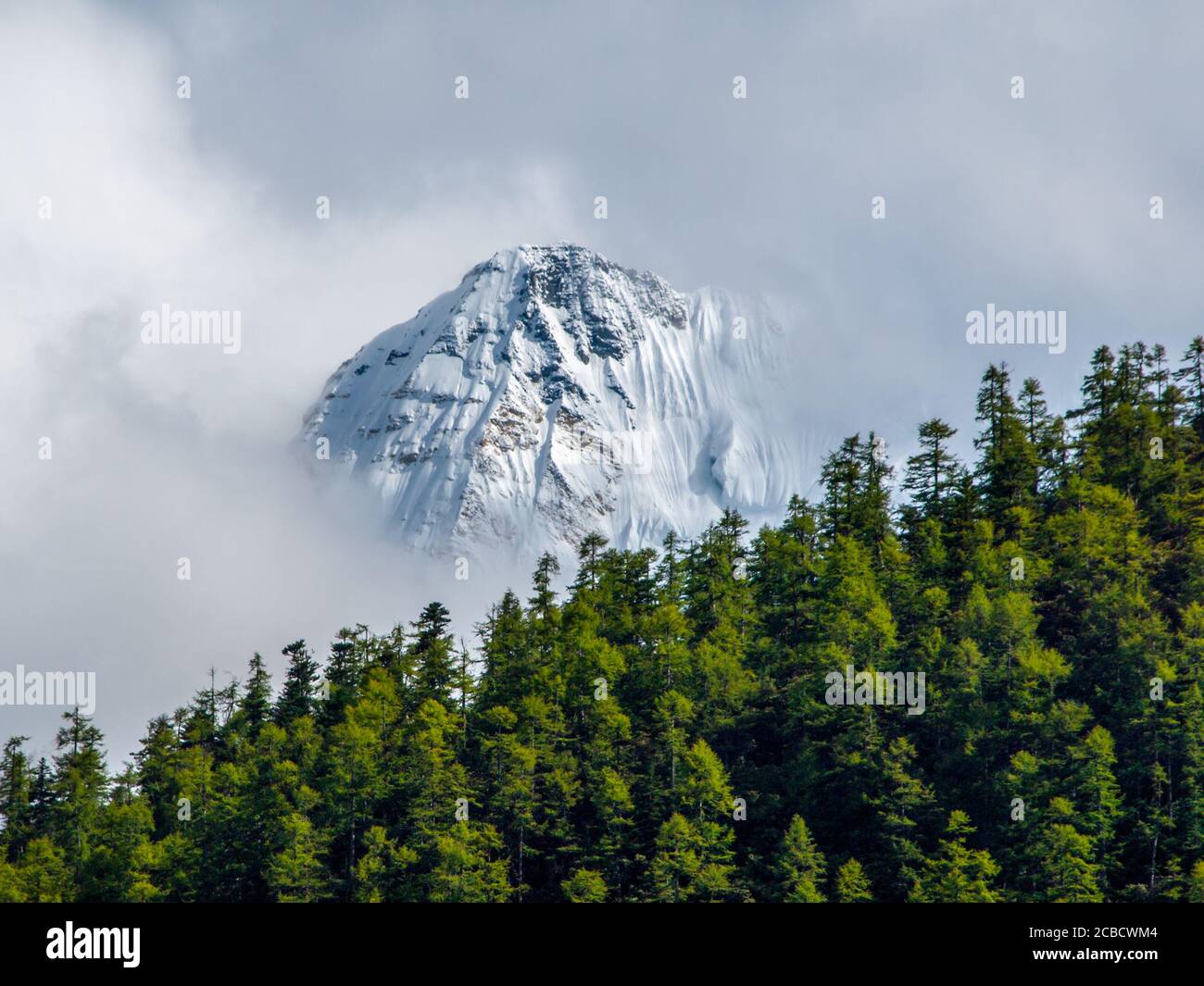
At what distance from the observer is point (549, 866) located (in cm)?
8225

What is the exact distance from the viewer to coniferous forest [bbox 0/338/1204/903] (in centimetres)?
7331

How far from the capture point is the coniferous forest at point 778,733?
73.3 meters

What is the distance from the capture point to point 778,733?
3376 inches

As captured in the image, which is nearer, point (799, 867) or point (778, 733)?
point (799, 867)

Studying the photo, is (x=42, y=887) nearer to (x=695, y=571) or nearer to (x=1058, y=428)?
(x=695, y=571)

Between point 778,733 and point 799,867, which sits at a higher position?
point 778,733

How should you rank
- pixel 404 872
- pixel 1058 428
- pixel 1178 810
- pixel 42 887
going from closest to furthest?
pixel 1178 810 → pixel 404 872 → pixel 42 887 → pixel 1058 428

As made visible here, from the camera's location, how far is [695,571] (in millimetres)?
98938

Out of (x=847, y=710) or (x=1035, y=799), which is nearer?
(x=1035, y=799)

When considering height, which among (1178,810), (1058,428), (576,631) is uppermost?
(1058,428)
